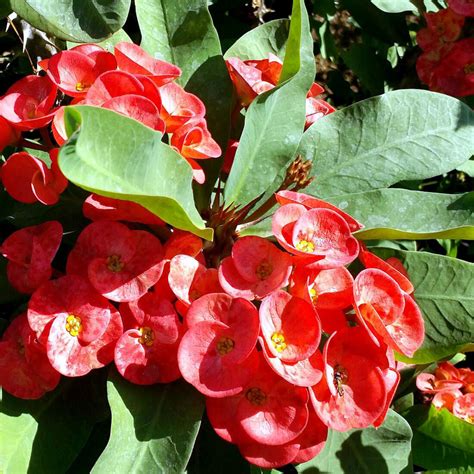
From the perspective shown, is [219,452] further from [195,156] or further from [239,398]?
[195,156]

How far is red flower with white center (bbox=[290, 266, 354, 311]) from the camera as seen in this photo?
1.05 metres

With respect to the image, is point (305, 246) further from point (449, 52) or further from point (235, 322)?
point (449, 52)

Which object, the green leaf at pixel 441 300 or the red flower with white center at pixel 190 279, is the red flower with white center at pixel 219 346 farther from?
the green leaf at pixel 441 300

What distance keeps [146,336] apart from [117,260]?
0.40 ft

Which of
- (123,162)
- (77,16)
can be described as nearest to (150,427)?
(123,162)

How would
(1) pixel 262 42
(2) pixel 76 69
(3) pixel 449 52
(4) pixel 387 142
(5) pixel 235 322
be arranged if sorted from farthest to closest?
(3) pixel 449 52
(1) pixel 262 42
(4) pixel 387 142
(2) pixel 76 69
(5) pixel 235 322

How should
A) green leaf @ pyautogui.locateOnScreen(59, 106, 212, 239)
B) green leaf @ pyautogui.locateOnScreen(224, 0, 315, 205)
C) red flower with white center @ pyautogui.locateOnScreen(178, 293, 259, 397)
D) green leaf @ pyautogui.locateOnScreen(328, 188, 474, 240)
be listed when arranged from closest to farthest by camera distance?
green leaf @ pyautogui.locateOnScreen(59, 106, 212, 239), red flower with white center @ pyautogui.locateOnScreen(178, 293, 259, 397), green leaf @ pyautogui.locateOnScreen(224, 0, 315, 205), green leaf @ pyautogui.locateOnScreen(328, 188, 474, 240)

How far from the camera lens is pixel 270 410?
3.39 ft

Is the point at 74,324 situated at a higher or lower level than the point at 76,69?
lower

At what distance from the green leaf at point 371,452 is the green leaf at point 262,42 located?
79 centimetres

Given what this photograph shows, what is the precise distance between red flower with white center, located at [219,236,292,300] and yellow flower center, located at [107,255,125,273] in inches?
6.0

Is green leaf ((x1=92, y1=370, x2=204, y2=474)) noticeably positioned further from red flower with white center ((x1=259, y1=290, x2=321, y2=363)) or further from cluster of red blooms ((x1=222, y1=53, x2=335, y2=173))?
cluster of red blooms ((x1=222, y1=53, x2=335, y2=173))

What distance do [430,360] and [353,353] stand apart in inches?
11.2

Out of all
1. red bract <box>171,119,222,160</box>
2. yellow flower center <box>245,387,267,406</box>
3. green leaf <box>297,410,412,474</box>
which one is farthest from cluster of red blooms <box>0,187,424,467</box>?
green leaf <box>297,410,412,474</box>
